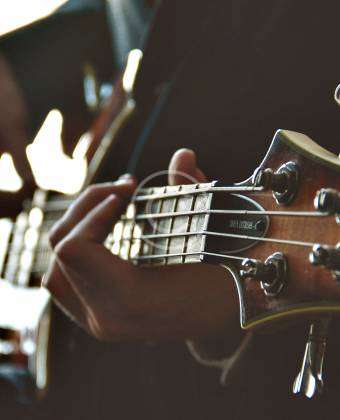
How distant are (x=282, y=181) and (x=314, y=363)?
124 millimetres

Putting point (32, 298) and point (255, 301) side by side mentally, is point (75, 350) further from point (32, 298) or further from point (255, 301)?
point (255, 301)

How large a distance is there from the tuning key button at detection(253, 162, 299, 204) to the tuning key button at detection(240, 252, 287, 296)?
0.04 meters

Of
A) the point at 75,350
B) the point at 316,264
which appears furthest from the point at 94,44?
the point at 316,264

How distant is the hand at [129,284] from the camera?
673 millimetres

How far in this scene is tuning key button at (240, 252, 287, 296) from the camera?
46 cm

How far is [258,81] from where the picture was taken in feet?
2.21

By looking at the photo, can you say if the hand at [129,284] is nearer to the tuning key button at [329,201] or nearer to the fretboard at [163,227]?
Answer: the fretboard at [163,227]

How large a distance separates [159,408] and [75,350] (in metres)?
0.25

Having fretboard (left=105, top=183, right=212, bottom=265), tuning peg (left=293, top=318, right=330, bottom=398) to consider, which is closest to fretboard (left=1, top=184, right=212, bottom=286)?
fretboard (left=105, top=183, right=212, bottom=265)

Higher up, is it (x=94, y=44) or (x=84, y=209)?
(x=94, y=44)

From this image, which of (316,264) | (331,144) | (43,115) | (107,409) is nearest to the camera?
(316,264)

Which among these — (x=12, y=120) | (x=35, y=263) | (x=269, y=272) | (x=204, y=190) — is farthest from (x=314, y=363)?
(x=12, y=120)

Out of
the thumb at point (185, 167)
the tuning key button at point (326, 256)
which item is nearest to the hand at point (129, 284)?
the thumb at point (185, 167)

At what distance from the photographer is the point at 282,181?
18.3 inches
